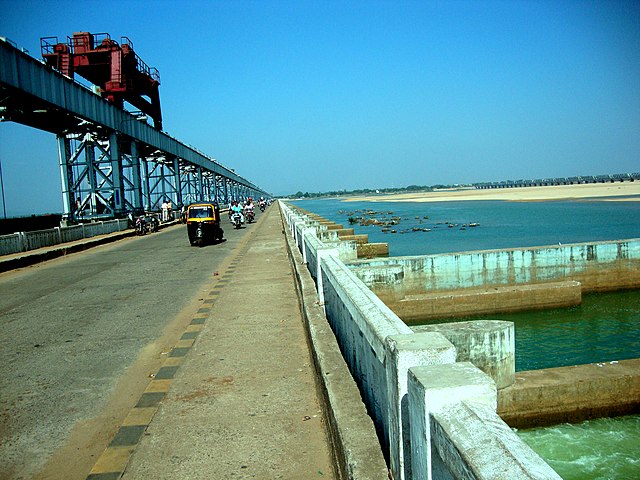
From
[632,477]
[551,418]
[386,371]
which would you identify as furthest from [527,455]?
[551,418]

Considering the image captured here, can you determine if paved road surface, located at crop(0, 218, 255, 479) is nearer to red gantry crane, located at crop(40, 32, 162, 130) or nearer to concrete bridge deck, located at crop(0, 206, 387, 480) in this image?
concrete bridge deck, located at crop(0, 206, 387, 480)

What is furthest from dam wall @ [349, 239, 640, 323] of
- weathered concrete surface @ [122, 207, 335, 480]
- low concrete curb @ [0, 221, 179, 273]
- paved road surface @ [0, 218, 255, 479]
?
low concrete curb @ [0, 221, 179, 273]

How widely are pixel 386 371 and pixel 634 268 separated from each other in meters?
19.7

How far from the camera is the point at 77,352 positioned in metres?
7.21

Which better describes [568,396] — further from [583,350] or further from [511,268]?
[511,268]

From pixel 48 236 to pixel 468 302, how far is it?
1922cm

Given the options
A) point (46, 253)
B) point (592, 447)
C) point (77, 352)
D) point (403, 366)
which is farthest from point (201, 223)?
point (403, 366)

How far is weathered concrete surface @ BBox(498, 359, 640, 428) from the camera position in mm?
7605

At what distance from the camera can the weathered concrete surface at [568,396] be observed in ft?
25.0

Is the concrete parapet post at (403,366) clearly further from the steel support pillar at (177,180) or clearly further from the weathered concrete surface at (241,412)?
the steel support pillar at (177,180)

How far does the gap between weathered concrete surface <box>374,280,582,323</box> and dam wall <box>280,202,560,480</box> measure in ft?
38.6

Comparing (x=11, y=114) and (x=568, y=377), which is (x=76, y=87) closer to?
(x=11, y=114)

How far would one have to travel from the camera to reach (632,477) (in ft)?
21.4

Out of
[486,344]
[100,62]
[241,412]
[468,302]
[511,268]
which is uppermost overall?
[100,62]
